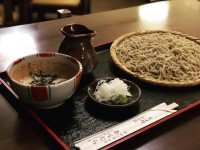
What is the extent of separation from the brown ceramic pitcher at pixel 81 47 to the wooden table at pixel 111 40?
254mm

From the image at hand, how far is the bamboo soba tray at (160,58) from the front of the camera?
1.05m

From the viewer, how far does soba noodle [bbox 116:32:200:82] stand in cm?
106

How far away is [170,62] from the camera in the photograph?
43.1 inches

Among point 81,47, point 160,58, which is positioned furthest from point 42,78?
point 160,58

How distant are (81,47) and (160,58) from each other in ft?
0.94

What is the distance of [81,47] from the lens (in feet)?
3.33

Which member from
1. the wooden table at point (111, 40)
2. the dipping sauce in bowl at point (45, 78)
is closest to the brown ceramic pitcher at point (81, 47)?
the dipping sauce in bowl at point (45, 78)

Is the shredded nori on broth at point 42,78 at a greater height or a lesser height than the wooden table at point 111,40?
greater

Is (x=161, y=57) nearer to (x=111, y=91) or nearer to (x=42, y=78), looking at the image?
(x=111, y=91)

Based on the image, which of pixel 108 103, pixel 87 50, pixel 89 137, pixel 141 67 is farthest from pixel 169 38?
pixel 89 137

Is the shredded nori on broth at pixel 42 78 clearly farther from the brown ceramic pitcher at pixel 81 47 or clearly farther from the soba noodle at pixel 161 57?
the soba noodle at pixel 161 57

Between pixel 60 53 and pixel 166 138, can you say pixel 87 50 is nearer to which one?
pixel 60 53

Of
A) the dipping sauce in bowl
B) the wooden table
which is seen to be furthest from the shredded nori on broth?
the wooden table

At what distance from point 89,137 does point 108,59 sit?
488mm
